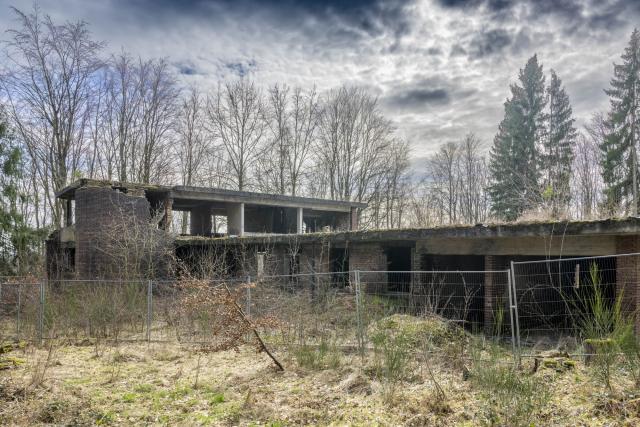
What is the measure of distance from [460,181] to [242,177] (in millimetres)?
19108

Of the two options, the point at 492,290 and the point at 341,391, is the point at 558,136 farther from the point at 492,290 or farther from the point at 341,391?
the point at 341,391

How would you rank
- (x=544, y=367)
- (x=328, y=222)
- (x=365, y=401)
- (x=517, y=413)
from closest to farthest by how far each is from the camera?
(x=517, y=413) → (x=365, y=401) → (x=544, y=367) → (x=328, y=222)

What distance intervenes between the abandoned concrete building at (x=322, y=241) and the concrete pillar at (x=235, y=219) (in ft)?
0.17

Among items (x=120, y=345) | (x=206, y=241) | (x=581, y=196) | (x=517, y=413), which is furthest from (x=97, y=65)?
(x=581, y=196)

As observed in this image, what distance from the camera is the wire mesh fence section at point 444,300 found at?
9250mm

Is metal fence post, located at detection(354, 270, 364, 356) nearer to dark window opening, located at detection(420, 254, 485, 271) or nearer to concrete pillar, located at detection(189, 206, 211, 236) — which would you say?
dark window opening, located at detection(420, 254, 485, 271)

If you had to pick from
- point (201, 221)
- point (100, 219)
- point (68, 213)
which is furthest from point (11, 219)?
point (201, 221)

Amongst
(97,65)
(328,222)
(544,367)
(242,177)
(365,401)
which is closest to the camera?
(365,401)

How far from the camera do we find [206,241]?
1856cm

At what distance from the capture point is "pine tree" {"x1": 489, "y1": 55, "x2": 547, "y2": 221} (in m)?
33.1

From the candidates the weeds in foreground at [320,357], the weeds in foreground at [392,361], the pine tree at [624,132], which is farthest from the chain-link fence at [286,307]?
the pine tree at [624,132]

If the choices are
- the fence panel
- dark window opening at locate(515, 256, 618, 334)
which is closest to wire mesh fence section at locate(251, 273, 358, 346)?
the fence panel

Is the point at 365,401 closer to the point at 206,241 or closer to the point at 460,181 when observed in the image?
the point at 206,241

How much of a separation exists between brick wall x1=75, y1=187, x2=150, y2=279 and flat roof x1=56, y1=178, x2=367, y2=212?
55 centimetres
